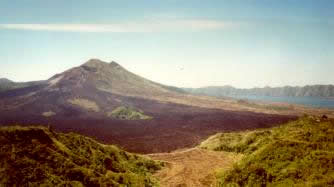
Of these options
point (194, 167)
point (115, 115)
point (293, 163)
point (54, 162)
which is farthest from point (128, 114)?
point (293, 163)

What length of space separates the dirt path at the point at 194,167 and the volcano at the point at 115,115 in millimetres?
9558

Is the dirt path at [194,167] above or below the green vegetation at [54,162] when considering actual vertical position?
below

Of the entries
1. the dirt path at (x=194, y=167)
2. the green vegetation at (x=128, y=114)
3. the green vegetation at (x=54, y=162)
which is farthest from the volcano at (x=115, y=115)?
the green vegetation at (x=54, y=162)

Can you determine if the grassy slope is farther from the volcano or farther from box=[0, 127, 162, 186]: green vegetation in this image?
the volcano

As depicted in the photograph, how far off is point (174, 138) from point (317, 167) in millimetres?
46070

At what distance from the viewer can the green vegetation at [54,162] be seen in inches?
777

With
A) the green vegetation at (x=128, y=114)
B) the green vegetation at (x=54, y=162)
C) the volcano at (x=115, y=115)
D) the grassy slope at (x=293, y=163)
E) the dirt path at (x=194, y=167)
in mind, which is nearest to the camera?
the green vegetation at (x=54, y=162)

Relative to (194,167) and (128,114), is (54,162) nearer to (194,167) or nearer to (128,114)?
(194,167)

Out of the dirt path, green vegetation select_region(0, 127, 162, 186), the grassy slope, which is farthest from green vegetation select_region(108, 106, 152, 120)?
the grassy slope

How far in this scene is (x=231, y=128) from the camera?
8150 cm

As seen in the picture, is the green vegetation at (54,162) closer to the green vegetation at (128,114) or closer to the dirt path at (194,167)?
the dirt path at (194,167)

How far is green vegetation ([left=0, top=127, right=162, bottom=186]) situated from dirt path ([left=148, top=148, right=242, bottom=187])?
2.92m

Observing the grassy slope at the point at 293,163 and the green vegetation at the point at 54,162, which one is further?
the grassy slope at the point at 293,163

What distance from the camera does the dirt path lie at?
97.6ft
